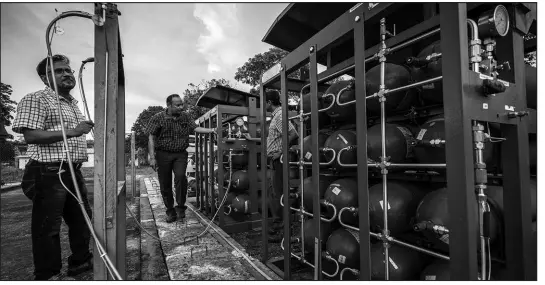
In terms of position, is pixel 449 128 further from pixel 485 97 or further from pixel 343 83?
pixel 343 83

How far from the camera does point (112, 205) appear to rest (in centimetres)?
159

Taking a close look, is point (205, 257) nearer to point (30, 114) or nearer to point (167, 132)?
point (30, 114)

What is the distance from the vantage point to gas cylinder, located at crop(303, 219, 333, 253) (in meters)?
2.50

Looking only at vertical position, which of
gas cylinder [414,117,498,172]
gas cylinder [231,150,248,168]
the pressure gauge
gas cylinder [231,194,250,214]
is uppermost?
the pressure gauge

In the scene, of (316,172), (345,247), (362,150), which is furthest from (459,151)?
(345,247)

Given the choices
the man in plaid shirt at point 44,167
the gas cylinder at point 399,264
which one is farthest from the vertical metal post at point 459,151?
the man in plaid shirt at point 44,167

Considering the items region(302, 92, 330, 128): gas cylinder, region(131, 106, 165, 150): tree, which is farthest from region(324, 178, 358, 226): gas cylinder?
region(131, 106, 165, 150): tree

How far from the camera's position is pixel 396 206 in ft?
6.19

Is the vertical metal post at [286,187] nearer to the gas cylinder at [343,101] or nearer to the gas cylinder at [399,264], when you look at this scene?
the gas cylinder at [343,101]

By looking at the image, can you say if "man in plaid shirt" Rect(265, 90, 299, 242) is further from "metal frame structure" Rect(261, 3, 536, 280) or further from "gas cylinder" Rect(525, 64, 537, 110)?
"gas cylinder" Rect(525, 64, 537, 110)

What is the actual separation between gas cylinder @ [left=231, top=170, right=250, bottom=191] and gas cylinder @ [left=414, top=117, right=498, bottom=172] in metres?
3.25

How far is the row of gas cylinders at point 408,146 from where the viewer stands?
5.74ft

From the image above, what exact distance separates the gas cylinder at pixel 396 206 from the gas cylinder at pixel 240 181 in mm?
2947

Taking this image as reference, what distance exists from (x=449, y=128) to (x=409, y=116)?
0.83 metres
